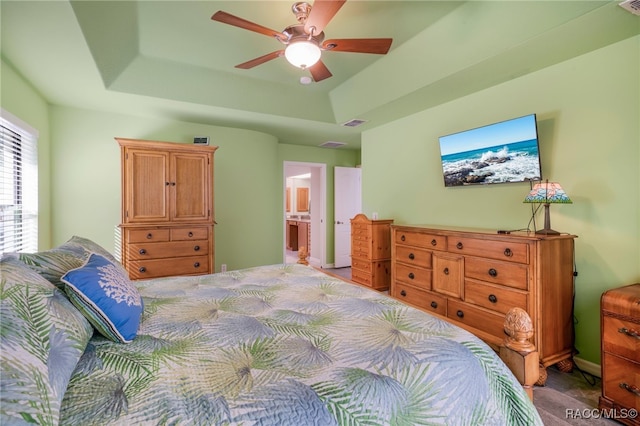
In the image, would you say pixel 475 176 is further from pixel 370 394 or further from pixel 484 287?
pixel 370 394

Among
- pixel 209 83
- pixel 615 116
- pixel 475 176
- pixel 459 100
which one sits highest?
pixel 209 83

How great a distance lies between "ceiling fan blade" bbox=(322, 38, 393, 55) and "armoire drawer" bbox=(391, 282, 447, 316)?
2142 millimetres

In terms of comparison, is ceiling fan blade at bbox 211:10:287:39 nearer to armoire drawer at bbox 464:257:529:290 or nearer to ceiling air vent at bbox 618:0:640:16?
ceiling air vent at bbox 618:0:640:16

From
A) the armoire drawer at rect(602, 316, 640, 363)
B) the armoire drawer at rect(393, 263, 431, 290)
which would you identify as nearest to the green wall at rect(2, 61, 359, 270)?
the armoire drawer at rect(393, 263, 431, 290)

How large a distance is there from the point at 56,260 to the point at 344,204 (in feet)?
16.3

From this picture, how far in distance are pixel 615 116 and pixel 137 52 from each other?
3.93 m

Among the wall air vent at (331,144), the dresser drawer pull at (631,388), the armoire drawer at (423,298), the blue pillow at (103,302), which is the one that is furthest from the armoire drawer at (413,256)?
the wall air vent at (331,144)

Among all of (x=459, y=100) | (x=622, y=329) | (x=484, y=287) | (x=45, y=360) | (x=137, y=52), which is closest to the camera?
(x=45, y=360)

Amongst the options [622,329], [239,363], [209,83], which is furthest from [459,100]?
[239,363]

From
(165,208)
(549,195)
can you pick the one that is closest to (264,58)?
(165,208)

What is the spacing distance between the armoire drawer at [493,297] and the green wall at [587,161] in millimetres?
583

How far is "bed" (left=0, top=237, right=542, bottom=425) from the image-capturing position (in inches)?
28.5

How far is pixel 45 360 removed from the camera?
0.73 metres

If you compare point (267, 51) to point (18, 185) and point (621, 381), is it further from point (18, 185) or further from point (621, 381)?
point (621, 381)
